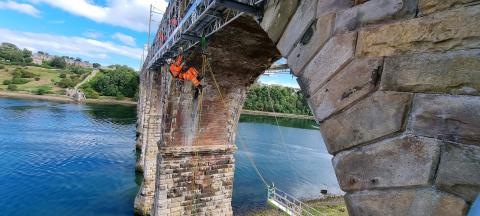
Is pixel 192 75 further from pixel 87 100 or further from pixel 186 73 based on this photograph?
pixel 87 100

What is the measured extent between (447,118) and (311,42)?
4.37 feet

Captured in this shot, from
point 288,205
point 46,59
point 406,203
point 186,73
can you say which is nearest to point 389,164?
point 406,203

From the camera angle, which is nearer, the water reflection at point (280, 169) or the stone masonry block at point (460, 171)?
the stone masonry block at point (460, 171)

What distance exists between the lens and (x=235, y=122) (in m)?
12.2

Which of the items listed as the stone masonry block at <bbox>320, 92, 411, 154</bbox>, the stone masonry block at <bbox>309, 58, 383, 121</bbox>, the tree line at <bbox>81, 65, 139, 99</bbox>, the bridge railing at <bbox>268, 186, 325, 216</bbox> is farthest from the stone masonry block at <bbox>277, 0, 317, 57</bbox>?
the tree line at <bbox>81, 65, 139, 99</bbox>

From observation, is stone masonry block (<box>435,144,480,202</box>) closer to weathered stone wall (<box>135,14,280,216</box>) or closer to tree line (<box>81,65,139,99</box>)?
weathered stone wall (<box>135,14,280,216</box>)

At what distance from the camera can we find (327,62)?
257cm

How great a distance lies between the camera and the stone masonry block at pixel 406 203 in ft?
5.79

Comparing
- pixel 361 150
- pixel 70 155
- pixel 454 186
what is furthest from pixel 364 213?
pixel 70 155

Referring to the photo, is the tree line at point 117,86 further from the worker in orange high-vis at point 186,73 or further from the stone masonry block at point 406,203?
the stone masonry block at point 406,203

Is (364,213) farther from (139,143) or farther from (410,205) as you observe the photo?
(139,143)

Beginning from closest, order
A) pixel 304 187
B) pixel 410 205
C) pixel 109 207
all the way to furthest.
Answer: pixel 410 205 → pixel 109 207 → pixel 304 187

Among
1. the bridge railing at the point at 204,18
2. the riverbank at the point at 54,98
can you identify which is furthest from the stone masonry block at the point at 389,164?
the riverbank at the point at 54,98

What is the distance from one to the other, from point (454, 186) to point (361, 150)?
63 cm
